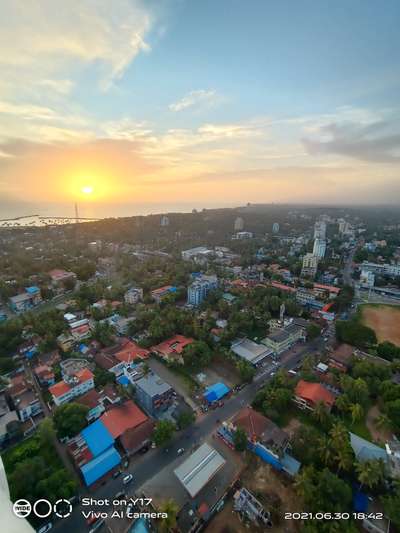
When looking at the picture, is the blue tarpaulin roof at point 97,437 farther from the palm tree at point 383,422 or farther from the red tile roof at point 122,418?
the palm tree at point 383,422

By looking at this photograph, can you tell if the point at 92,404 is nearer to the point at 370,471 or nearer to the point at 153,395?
the point at 153,395

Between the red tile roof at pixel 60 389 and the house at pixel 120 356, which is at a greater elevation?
the red tile roof at pixel 60 389

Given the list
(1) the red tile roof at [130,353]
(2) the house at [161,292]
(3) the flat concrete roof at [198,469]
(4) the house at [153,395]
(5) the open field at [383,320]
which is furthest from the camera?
(2) the house at [161,292]

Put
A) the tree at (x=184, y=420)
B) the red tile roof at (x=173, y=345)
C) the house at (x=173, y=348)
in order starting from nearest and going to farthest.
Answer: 1. the tree at (x=184, y=420)
2. the house at (x=173, y=348)
3. the red tile roof at (x=173, y=345)

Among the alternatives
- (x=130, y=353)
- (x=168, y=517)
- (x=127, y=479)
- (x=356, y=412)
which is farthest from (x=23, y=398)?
(x=356, y=412)

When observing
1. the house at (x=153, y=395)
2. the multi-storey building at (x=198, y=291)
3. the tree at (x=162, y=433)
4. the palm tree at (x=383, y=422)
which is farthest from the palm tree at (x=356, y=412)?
the multi-storey building at (x=198, y=291)

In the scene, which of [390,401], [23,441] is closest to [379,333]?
[390,401]
